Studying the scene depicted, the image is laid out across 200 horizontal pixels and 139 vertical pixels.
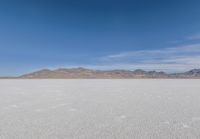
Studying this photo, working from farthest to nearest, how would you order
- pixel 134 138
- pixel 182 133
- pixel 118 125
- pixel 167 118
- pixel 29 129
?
pixel 167 118
pixel 118 125
pixel 29 129
pixel 182 133
pixel 134 138

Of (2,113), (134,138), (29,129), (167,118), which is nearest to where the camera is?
(134,138)

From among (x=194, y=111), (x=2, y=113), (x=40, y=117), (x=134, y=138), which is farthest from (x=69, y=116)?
(x=194, y=111)

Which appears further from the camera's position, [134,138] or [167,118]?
[167,118]

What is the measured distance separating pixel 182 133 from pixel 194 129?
315mm

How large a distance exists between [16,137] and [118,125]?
1.59m

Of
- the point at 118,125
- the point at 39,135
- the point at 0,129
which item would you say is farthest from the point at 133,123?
the point at 0,129

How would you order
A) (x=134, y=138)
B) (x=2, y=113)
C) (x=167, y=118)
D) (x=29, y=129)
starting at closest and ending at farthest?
1. (x=134, y=138)
2. (x=29, y=129)
3. (x=167, y=118)
4. (x=2, y=113)

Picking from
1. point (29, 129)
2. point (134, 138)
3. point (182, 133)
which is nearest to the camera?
point (134, 138)

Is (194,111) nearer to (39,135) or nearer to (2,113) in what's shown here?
(39,135)

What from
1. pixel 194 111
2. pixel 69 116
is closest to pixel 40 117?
pixel 69 116

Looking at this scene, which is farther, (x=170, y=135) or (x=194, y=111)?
(x=194, y=111)

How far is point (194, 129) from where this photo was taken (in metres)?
3.60

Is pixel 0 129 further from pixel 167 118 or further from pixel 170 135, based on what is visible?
pixel 167 118

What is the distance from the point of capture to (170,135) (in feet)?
10.9
